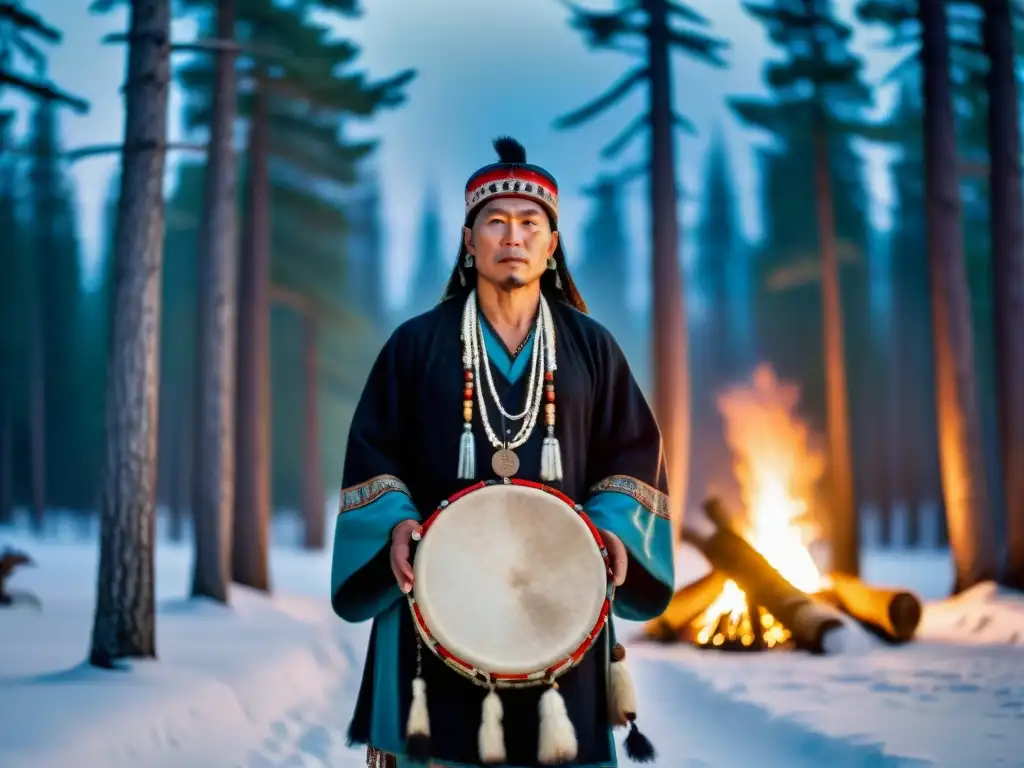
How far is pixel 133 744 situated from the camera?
4.80m

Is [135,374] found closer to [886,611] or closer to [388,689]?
[388,689]

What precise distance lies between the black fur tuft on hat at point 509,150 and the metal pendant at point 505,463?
100 cm

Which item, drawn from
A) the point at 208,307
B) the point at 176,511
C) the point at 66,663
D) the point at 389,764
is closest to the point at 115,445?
the point at 66,663

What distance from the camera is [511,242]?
322 cm

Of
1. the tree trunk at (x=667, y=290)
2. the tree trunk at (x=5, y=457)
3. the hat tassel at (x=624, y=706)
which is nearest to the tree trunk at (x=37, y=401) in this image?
the tree trunk at (x=5, y=457)

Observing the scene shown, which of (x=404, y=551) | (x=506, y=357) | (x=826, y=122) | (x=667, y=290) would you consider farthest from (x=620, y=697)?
(x=826, y=122)

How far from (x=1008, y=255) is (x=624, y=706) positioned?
32.1 ft

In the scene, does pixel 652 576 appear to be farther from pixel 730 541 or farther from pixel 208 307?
pixel 208 307

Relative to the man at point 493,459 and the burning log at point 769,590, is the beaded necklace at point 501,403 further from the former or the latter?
the burning log at point 769,590

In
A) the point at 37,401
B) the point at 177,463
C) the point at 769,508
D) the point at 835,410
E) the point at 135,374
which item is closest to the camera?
the point at 135,374

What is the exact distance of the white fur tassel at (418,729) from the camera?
292cm

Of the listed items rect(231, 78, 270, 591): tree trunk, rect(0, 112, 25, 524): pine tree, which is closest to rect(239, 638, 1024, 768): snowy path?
rect(231, 78, 270, 591): tree trunk

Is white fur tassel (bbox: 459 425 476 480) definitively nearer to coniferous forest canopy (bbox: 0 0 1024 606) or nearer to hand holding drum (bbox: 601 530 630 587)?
hand holding drum (bbox: 601 530 630 587)

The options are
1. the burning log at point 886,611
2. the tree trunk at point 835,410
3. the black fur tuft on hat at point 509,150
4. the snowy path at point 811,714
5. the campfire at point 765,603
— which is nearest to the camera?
the black fur tuft on hat at point 509,150
